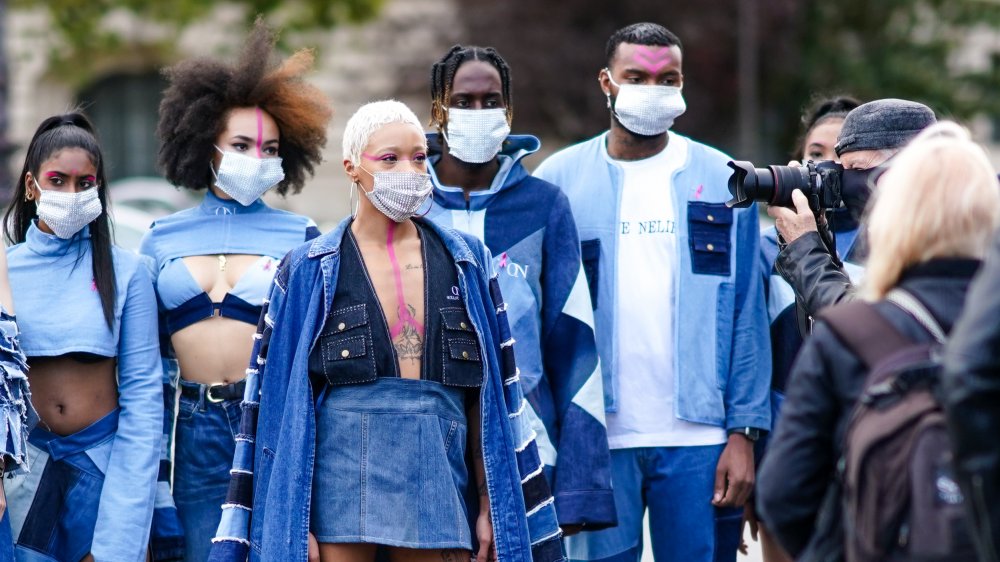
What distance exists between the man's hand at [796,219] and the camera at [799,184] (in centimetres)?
4

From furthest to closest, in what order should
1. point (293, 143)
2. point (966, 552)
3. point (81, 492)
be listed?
point (293, 143), point (81, 492), point (966, 552)

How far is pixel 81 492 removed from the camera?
5.23m

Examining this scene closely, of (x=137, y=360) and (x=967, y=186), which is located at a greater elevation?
(x=967, y=186)

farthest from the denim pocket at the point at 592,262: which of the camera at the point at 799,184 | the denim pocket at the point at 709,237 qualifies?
the camera at the point at 799,184

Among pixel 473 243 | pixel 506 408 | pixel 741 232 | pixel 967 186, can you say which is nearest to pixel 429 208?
pixel 473 243

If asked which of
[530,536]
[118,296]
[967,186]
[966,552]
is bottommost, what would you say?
[530,536]

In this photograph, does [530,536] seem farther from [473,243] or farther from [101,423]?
[101,423]

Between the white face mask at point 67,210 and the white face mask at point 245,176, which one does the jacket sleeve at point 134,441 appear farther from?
the white face mask at point 245,176

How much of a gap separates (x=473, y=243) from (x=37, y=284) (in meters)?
1.56

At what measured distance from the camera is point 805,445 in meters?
3.40

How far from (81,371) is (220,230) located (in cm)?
85

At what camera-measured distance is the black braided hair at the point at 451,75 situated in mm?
5863

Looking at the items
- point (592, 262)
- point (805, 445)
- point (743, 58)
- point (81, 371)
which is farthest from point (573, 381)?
point (743, 58)

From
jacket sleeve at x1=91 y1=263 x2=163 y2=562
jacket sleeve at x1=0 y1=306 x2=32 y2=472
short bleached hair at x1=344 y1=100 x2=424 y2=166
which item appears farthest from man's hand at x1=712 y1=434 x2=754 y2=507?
jacket sleeve at x1=0 y1=306 x2=32 y2=472
